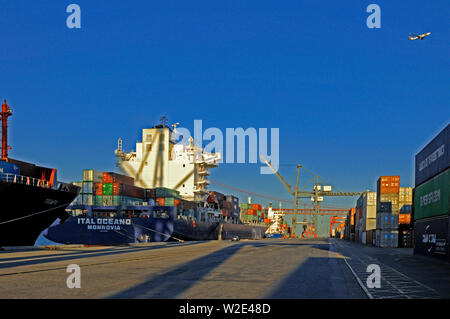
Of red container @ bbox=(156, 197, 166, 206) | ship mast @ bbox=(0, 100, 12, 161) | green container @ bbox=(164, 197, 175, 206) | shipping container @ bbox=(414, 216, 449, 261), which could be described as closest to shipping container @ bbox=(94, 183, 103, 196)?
red container @ bbox=(156, 197, 166, 206)

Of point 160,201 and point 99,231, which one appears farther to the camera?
point 160,201

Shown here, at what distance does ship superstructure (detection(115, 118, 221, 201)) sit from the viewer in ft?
249

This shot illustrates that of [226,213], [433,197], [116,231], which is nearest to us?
[433,197]

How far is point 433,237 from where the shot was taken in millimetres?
30578

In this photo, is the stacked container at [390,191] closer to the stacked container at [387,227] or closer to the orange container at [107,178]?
the stacked container at [387,227]

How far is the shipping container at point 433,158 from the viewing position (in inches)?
1110

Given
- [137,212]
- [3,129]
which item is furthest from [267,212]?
[3,129]

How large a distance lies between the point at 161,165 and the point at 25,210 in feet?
144

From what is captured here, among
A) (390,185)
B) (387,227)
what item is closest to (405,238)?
(387,227)

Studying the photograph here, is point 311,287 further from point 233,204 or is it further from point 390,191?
point 233,204

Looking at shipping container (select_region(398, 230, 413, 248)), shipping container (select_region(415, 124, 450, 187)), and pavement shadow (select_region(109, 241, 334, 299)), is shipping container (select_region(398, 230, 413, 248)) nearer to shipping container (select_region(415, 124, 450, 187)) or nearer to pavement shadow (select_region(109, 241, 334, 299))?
shipping container (select_region(415, 124, 450, 187))

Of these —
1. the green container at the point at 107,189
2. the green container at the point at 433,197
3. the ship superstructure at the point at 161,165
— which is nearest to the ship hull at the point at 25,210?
the green container at the point at 107,189
